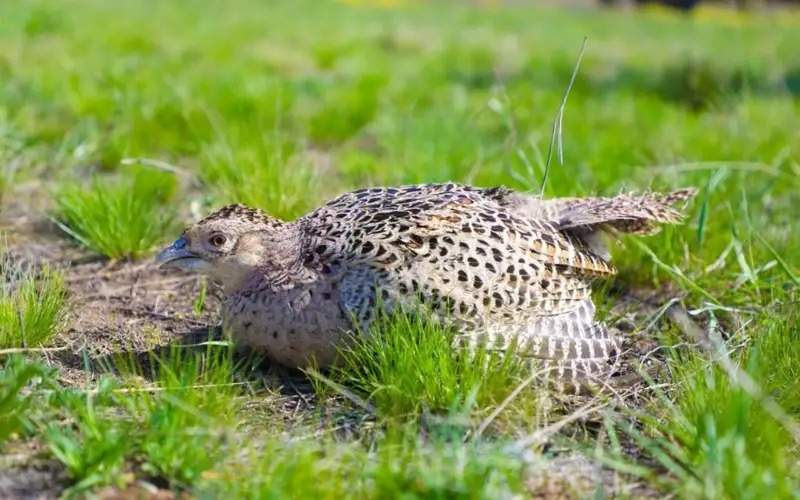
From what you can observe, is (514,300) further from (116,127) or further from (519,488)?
(116,127)

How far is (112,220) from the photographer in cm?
489

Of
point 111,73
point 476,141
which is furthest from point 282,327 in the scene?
point 111,73

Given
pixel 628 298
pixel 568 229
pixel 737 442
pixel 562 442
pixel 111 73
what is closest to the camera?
pixel 737 442

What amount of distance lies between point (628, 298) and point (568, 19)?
56.2ft

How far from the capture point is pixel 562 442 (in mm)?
3166

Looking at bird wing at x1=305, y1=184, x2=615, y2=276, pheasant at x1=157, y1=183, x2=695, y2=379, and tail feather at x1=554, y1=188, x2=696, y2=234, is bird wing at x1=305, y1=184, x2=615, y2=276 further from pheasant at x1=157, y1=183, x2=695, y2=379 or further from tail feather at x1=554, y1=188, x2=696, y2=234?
tail feather at x1=554, y1=188, x2=696, y2=234

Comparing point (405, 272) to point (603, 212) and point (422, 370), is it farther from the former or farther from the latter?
point (603, 212)

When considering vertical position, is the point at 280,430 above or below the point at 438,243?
below

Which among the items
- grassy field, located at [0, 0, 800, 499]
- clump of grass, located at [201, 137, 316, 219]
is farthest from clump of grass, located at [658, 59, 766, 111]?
clump of grass, located at [201, 137, 316, 219]

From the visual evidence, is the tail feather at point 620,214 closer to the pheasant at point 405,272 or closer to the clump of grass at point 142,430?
the pheasant at point 405,272

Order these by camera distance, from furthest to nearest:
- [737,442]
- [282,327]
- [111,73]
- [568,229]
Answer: [111,73]
[568,229]
[282,327]
[737,442]

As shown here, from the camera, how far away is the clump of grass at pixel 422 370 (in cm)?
333

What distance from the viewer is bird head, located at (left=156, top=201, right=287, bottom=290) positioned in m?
3.91

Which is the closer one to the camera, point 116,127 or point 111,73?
point 116,127
